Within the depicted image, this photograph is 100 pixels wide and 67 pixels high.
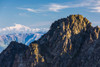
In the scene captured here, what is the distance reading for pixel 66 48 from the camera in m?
104

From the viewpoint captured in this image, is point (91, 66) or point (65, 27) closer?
point (91, 66)

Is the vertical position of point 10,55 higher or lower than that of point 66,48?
lower

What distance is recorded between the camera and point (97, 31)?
10662 cm

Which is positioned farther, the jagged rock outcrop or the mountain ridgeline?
the jagged rock outcrop

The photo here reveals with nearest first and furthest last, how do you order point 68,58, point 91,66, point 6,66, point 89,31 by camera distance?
point 91,66 < point 68,58 < point 89,31 < point 6,66

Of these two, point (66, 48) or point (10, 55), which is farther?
point (10, 55)

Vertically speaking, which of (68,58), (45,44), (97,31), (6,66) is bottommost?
(6,66)

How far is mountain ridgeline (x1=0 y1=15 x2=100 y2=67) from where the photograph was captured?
98338 mm

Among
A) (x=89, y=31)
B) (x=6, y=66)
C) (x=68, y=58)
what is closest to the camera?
(x=68, y=58)

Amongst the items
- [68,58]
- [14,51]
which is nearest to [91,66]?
[68,58]

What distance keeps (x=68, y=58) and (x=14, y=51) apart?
44.3 m

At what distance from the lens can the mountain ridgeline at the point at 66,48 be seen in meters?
98.3

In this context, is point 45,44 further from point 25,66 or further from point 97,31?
point 97,31

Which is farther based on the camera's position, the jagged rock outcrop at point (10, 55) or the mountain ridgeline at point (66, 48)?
the jagged rock outcrop at point (10, 55)
